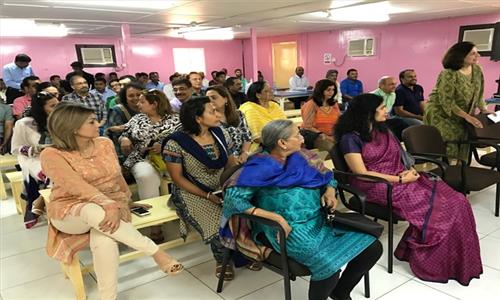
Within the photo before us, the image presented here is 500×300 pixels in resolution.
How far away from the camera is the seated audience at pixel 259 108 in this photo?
12.0ft

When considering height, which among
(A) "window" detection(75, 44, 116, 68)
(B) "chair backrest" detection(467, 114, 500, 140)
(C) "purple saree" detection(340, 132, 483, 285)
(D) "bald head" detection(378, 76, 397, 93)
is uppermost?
(A) "window" detection(75, 44, 116, 68)

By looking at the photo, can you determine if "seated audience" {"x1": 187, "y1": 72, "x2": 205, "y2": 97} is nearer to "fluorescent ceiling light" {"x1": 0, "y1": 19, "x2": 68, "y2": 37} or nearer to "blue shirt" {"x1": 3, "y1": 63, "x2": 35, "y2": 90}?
"fluorescent ceiling light" {"x1": 0, "y1": 19, "x2": 68, "y2": 37}

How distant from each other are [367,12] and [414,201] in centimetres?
542

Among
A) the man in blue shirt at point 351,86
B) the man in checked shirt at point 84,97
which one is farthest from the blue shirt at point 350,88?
the man in checked shirt at point 84,97

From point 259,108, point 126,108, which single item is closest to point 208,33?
point 259,108

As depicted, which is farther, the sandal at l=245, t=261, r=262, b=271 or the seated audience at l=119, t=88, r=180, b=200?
the seated audience at l=119, t=88, r=180, b=200

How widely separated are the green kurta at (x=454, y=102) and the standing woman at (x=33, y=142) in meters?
3.26

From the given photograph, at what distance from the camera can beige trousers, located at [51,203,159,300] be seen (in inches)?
77.9

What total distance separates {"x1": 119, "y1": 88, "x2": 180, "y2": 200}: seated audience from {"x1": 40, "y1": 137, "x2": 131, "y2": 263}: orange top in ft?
2.50

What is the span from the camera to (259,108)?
147 inches

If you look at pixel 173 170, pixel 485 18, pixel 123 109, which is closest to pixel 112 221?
pixel 173 170

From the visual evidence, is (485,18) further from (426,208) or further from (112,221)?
(112,221)

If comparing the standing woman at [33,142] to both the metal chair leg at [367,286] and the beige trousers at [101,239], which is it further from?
the metal chair leg at [367,286]

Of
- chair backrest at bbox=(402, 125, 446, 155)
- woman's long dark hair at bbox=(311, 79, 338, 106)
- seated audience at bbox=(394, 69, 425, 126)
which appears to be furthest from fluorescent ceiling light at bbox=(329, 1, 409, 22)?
chair backrest at bbox=(402, 125, 446, 155)
